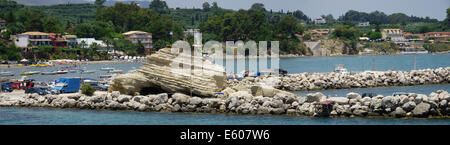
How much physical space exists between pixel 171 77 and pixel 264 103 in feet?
13.6

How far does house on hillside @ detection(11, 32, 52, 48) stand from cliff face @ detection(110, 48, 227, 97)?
229ft

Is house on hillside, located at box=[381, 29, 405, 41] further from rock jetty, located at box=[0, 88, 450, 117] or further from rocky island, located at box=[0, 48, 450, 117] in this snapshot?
rock jetty, located at box=[0, 88, 450, 117]

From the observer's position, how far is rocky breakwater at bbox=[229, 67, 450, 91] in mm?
35219

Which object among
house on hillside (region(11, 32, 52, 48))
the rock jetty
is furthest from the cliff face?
house on hillside (region(11, 32, 52, 48))

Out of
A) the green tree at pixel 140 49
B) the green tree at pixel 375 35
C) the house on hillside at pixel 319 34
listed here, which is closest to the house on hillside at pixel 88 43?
the green tree at pixel 140 49

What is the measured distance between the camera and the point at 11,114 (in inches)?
882

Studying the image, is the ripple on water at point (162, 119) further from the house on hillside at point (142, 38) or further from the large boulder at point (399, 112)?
the house on hillside at point (142, 38)

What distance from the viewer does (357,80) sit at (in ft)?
119

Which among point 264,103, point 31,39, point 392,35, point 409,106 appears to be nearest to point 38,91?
point 264,103

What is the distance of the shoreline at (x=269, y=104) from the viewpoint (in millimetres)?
19656

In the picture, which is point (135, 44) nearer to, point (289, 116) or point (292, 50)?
point (292, 50)

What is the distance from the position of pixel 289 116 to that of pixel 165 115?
4524mm

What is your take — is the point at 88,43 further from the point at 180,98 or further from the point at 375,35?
the point at 375,35
